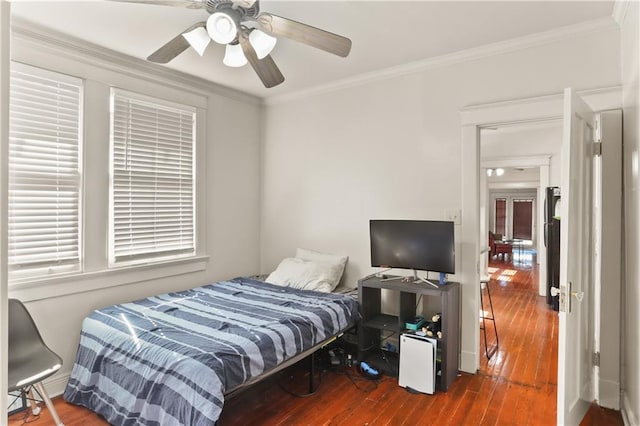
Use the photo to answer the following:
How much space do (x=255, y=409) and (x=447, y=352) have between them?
4.83 ft

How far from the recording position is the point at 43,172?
2.66 m

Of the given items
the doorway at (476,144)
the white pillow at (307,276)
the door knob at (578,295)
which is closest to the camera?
the door knob at (578,295)

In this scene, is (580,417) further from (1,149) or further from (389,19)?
(1,149)

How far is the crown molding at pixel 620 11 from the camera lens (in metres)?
→ 2.21

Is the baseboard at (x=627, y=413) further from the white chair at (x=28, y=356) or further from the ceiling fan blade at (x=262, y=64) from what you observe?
the white chair at (x=28, y=356)

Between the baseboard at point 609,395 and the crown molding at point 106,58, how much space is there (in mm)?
4188

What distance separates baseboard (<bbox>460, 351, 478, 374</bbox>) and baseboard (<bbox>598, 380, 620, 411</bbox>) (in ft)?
2.70

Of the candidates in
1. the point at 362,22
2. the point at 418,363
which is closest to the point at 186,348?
the point at 418,363

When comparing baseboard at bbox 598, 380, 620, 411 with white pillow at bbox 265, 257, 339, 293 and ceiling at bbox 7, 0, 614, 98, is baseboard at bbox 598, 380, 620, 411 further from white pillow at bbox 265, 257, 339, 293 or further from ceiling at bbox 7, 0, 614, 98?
ceiling at bbox 7, 0, 614, 98

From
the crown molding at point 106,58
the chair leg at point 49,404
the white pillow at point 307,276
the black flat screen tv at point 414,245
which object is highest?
the crown molding at point 106,58

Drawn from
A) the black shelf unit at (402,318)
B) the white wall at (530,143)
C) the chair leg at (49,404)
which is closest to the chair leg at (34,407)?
the chair leg at (49,404)

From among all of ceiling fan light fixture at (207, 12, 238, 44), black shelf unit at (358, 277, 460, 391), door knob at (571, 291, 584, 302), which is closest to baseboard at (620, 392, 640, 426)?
door knob at (571, 291, 584, 302)

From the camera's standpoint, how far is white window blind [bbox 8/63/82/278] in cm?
255

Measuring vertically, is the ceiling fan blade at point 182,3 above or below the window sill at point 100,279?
above
